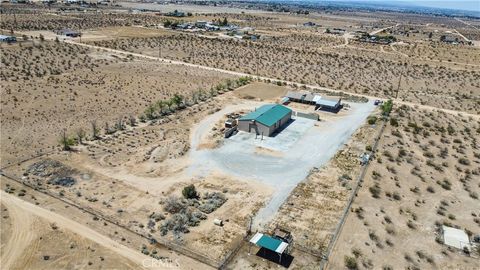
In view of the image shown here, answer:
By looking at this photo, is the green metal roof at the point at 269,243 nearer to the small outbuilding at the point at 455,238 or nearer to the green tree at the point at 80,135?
the small outbuilding at the point at 455,238

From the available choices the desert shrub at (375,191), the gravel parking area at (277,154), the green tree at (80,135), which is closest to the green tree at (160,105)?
the gravel parking area at (277,154)

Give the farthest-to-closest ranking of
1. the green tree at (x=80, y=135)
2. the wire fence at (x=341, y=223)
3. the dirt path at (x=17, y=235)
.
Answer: the green tree at (x=80, y=135), the wire fence at (x=341, y=223), the dirt path at (x=17, y=235)

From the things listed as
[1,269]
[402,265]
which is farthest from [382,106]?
[1,269]

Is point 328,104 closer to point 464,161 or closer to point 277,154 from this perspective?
point 277,154

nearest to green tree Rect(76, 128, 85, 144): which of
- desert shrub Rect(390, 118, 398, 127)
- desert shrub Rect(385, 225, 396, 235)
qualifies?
desert shrub Rect(385, 225, 396, 235)

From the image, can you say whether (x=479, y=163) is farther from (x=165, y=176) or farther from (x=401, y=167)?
(x=165, y=176)

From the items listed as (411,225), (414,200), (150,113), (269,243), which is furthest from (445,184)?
(150,113)
